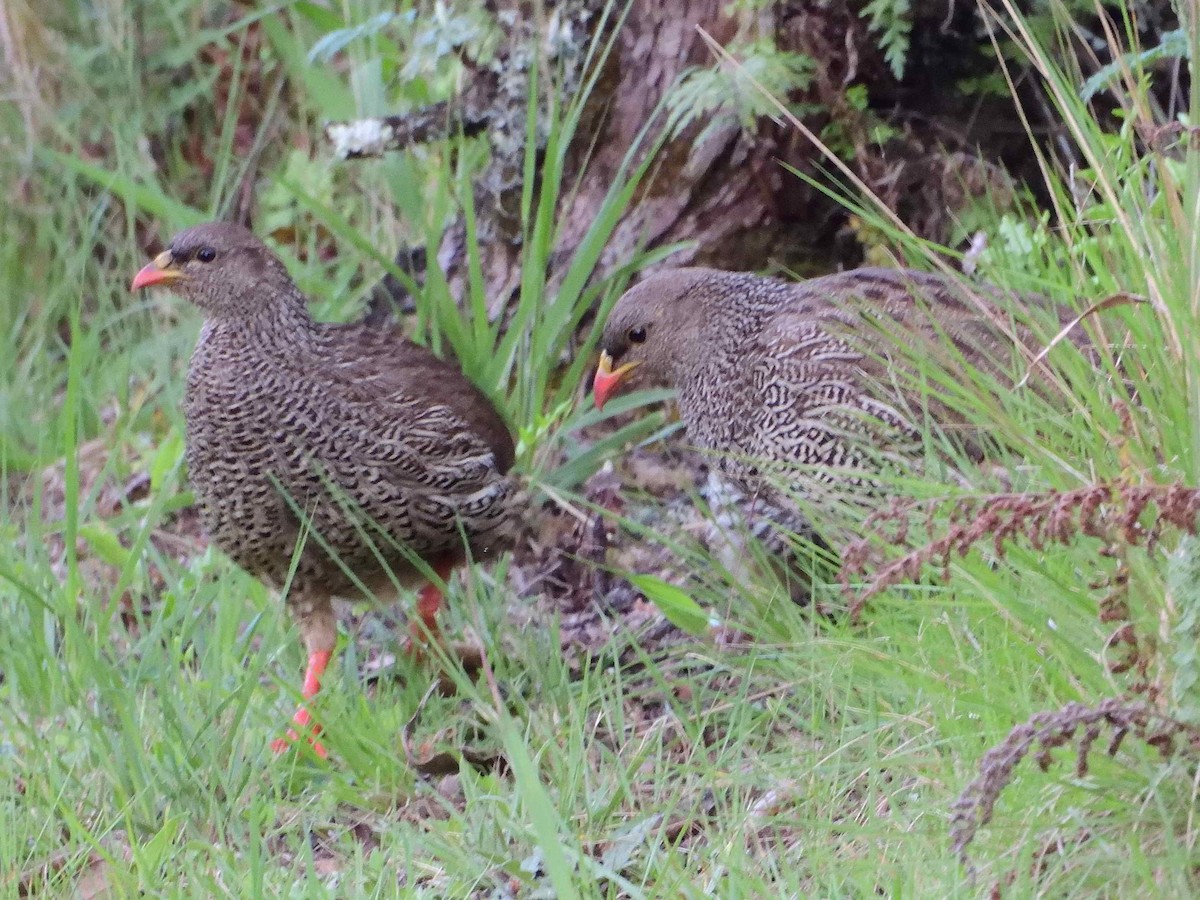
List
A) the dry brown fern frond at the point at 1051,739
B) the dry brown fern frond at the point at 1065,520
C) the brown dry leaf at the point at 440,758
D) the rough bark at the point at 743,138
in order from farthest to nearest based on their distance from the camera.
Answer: the rough bark at the point at 743,138 → the brown dry leaf at the point at 440,758 → the dry brown fern frond at the point at 1065,520 → the dry brown fern frond at the point at 1051,739

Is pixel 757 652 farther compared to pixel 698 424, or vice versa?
pixel 698 424

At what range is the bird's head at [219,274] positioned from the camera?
4.88m

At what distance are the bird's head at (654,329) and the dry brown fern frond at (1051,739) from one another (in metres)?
2.50

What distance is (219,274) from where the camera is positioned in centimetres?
490

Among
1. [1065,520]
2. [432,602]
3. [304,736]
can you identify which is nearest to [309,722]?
[304,736]

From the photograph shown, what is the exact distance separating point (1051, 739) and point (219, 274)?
10.1 feet

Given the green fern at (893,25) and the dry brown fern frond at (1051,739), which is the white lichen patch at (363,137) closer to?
the green fern at (893,25)

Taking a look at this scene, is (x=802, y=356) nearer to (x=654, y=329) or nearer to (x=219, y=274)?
(x=654, y=329)

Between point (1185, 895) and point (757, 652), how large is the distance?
160cm

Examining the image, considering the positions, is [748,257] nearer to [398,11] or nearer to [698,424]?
[698,424]

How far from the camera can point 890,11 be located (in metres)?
5.30

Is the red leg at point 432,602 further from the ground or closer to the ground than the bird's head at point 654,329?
closer to the ground

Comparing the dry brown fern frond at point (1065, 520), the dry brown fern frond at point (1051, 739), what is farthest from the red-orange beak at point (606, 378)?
the dry brown fern frond at point (1051, 739)

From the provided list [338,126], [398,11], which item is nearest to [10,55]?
[398,11]
